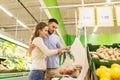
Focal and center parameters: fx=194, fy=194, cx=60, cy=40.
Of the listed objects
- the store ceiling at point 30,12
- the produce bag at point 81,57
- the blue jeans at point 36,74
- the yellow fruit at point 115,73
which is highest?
the store ceiling at point 30,12

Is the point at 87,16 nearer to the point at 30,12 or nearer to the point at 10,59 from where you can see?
the point at 10,59

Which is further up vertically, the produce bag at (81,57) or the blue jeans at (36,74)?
the produce bag at (81,57)

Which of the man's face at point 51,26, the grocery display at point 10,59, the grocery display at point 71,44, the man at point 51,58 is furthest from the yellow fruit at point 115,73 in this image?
the grocery display at point 10,59

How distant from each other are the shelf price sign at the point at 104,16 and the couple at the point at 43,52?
2019 mm

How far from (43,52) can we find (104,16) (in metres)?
2.66

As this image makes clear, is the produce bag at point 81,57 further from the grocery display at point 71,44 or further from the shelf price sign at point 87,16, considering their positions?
the shelf price sign at point 87,16

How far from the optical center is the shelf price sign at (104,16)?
473cm

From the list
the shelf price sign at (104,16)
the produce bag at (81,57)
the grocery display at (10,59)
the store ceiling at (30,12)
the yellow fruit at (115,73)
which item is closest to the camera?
the yellow fruit at (115,73)

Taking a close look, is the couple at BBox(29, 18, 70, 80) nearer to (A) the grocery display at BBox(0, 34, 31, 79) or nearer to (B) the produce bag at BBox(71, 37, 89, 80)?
(B) the produce bag at BBox(71, 37, 89, 80)

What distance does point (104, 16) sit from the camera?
479 cm

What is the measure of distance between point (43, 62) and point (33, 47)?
10.1 inches

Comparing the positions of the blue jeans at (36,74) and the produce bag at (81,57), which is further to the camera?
the blue jeans at (36,74)

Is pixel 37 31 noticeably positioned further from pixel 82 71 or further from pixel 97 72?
pixel 97 72

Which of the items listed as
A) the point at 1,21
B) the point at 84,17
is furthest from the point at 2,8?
the point at 84,17
